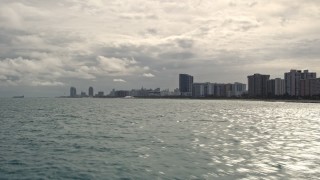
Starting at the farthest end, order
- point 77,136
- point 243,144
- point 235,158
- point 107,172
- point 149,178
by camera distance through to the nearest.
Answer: point 77,136, point 243,144, point 235,158, point 107,172, point 149,178

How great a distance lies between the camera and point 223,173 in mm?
25672

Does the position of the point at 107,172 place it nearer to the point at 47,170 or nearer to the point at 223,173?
the point at 47,170

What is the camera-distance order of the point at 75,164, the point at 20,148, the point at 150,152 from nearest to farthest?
the point at 75,164 → the point at 150,152 → the point at 20,148

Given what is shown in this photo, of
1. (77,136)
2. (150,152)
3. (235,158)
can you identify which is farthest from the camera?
(77,136)

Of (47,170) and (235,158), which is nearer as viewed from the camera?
(47,170)

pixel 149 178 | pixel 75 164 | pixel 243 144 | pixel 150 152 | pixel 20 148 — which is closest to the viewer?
pixel 149 178

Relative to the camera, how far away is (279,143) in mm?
42344

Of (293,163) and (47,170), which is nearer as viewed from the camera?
(47,170)

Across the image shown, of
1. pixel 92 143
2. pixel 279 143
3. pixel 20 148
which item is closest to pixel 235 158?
pixel 279 143

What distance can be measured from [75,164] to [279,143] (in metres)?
24.7

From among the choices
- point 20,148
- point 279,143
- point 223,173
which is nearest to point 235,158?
point 223,173

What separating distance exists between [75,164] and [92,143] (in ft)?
40.2

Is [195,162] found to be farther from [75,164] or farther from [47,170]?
[47,170]

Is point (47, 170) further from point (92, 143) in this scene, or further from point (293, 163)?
point (293, 163)
